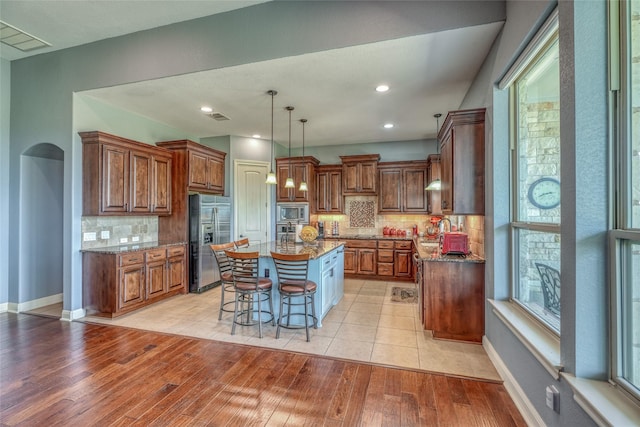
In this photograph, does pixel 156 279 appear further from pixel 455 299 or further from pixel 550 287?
pixel 550 287

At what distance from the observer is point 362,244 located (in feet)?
19.9

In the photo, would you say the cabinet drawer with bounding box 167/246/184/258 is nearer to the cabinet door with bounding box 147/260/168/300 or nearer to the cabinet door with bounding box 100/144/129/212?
the cabinet door with bounding box 147/260/168/300

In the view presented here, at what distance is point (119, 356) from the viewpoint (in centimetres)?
278

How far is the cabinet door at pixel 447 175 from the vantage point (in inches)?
124

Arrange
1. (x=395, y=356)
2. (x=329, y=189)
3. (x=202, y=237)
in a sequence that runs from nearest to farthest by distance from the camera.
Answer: (x=395, y=356), (x=202, y=237), (x=329, y=189)

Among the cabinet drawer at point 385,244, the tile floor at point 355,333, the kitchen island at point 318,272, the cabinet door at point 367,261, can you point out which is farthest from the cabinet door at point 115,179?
the cabinet drawer at point 385,244

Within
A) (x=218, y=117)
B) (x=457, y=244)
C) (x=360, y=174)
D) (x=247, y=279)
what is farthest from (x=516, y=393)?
(x=218, y=117)

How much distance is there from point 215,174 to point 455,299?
458cm

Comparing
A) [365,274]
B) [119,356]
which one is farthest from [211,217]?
[365,274]

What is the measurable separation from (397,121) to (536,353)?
408cm

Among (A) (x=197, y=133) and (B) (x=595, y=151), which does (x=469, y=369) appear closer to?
(B) (x=595, y=151)

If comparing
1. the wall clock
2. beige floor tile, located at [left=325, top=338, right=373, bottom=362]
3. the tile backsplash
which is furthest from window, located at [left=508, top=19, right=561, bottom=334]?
the tile backsplash

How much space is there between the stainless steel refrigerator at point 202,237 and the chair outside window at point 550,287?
4.63 metres

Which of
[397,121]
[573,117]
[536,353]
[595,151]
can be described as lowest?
[536,353]
